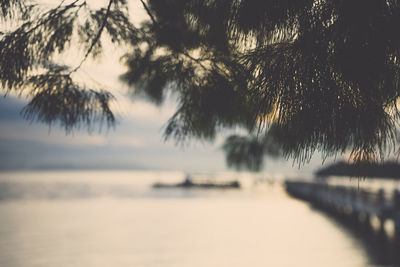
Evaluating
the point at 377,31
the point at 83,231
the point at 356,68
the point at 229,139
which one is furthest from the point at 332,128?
the point at 83,231

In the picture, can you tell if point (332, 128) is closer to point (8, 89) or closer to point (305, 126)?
point (305, 126)

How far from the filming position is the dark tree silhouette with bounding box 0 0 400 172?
1.83 m

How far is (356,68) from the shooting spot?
70.2 inches

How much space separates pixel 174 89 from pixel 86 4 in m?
1.01

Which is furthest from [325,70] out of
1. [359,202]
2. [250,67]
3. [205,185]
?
[205,185]

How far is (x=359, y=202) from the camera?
18250mm

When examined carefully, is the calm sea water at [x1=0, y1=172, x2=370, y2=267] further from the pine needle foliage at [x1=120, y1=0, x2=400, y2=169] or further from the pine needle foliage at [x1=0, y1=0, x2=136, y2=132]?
the pine needle foliage at [x1=120, y1=0, x2=400, y2=169]

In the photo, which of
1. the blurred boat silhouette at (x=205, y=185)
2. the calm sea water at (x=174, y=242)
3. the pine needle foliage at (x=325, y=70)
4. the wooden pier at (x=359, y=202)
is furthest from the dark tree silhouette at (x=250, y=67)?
the blurred boat silhouette at (x=205, y=185)

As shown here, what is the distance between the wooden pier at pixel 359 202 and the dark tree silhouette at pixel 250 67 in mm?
12339

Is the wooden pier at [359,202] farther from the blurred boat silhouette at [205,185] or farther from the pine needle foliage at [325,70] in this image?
the blurred boat silhouette at [205,185]

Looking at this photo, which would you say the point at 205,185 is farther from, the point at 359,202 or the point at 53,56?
the point at 53,56

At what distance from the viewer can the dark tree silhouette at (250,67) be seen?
1825 millimetres

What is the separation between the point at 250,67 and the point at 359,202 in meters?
18.5

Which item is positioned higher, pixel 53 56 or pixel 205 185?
pixel 53 56
